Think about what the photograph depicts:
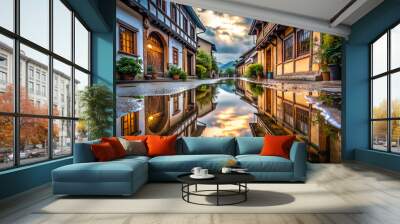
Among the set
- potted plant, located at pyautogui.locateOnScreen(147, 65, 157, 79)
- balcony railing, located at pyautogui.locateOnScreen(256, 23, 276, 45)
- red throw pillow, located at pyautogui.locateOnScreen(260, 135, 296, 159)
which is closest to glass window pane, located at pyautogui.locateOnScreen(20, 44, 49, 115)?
potted plant, located at pyautogui.locateOnScreen(147, 65, 157, 79)

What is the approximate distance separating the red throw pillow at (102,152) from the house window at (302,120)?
15.6ft

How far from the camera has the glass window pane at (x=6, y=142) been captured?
533 centimetres

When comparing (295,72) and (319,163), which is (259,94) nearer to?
(295,72)

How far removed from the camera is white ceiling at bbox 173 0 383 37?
834cm

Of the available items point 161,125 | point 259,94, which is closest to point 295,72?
point 259,94

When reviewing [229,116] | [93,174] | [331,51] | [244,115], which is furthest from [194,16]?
[93,174]

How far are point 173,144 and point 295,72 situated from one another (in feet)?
12.6

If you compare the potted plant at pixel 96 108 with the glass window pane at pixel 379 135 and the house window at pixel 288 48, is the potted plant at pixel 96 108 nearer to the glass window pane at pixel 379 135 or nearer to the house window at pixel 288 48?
the house window at pixel 288 48

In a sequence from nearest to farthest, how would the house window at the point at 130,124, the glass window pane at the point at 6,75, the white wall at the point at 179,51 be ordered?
the glass window pane at the point at 6,75 → the house window at the point at 130,124 → the white wall at the point at 179,51

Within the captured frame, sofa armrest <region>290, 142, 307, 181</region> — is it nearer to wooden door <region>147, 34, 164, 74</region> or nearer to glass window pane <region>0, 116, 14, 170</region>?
glass window pane <region>0, 116, 14, 170</region>

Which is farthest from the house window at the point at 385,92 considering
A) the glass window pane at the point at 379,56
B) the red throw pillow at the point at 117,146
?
the red throw pillow at the point at 117,146

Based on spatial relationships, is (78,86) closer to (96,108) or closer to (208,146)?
(96,108)

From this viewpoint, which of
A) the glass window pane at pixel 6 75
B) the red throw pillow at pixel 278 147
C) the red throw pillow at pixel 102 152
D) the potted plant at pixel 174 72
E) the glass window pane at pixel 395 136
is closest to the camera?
the glass window pane at pixel 6 75

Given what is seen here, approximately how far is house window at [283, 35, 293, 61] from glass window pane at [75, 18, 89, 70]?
467cm
